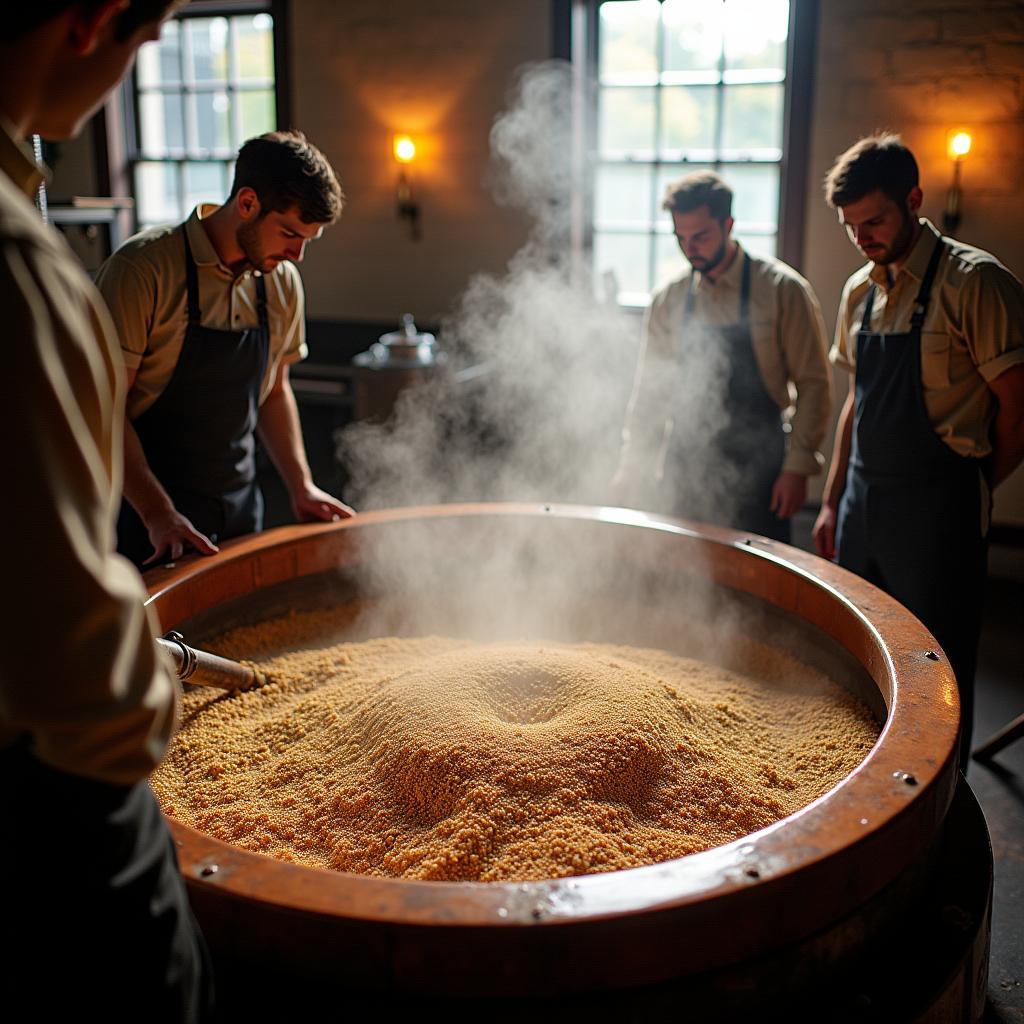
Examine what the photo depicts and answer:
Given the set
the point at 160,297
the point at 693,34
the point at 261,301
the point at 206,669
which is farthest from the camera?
the point at 693,34

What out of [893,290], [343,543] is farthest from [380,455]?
[893,290]

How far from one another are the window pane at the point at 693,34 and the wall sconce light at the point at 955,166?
1265 mm

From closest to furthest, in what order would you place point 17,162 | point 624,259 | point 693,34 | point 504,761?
1. point 17,162
2. point 504,761
3. point 693,34
4. point 624,259

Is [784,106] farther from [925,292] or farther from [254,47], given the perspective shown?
[254,47]

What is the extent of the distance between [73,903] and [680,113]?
507 centimetres

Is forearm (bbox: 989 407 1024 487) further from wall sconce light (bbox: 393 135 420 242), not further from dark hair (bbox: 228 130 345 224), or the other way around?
wall sconce light (bbox: 393 135 420 242)

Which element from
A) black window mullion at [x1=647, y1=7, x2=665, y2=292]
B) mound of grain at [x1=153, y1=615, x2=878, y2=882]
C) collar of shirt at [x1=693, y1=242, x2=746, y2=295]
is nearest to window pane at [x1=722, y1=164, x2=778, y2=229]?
black window mullion at [x1=647, y1=7, x2=665, y2=292]

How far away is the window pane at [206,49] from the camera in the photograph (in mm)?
6152

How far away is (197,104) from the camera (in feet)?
20.9

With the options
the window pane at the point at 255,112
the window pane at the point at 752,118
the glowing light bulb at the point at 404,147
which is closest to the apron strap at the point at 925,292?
the window pane at the point at 752,118

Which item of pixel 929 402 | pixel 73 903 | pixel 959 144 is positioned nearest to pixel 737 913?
pixel 73 903

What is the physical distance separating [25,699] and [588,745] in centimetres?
100

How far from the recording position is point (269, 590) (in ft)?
7.93

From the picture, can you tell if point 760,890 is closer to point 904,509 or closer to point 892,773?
point 892,773
